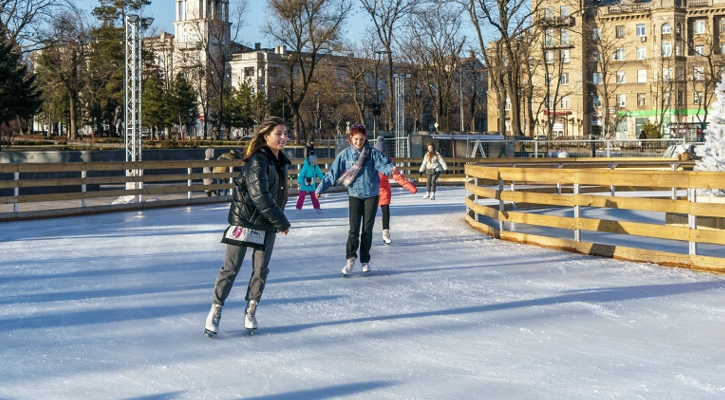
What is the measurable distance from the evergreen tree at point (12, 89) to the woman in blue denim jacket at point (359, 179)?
120 feet

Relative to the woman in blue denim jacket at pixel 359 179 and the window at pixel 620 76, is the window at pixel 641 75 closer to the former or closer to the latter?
the window at pixel 620 76

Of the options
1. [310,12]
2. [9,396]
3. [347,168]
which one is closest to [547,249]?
[347,168]

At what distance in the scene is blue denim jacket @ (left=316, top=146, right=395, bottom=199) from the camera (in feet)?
30.2

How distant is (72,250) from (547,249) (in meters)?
6.53

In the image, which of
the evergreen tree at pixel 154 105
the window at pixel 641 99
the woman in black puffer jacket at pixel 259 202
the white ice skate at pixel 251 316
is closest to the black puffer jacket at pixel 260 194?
the woman in black puffer jacket at pixel 259 202

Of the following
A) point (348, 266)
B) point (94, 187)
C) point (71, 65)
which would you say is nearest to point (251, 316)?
point (348, 266)

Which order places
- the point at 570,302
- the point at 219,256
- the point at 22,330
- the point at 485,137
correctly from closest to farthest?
the point at 22,330 → the point at 570,302 → the point at 219,256 → the point at 485,137

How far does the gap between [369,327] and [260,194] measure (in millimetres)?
1457

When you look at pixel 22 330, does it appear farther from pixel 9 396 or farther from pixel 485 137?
pixel 485 137

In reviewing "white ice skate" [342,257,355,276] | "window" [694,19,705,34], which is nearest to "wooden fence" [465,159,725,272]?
"white ice skate" [342,257,355,276]

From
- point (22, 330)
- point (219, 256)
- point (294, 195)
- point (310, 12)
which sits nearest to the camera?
point (22, 330)

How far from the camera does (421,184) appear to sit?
32.2 metres

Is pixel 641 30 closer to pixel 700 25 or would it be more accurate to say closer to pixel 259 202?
pixel 700 25

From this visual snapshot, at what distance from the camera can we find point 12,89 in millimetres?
41844
